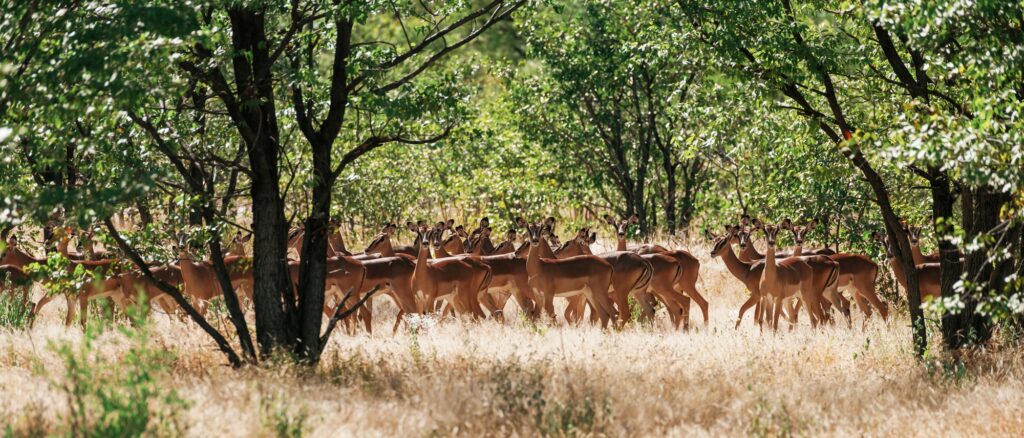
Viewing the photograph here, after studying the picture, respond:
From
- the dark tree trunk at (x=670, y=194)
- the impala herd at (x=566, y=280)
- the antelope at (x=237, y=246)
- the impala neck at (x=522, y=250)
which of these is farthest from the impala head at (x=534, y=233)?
the dark tree trunk at (x=670, y=194)

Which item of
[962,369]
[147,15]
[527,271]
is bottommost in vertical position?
[962,369]

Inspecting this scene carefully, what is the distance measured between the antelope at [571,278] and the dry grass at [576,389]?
11.5 ft

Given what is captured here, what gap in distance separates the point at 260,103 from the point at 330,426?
308cm

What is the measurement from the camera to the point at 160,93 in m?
8.62

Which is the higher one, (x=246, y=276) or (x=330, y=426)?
(x=246, y=276)

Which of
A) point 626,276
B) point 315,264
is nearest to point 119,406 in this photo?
point 315,264

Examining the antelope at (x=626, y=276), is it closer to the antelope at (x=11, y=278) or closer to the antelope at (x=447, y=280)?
the antelope at (x=447, y=280)

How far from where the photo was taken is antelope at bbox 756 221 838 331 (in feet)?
52.6

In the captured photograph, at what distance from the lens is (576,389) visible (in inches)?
390

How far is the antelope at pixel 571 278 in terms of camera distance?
16688 mm

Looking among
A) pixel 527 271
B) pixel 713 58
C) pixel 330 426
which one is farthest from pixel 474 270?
Result: pixel 330 426

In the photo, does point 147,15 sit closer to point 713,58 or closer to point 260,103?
point 260,103

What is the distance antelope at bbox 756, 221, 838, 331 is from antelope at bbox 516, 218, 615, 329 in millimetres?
2095

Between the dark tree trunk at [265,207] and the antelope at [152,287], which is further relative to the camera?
the antelope at [152,287]
